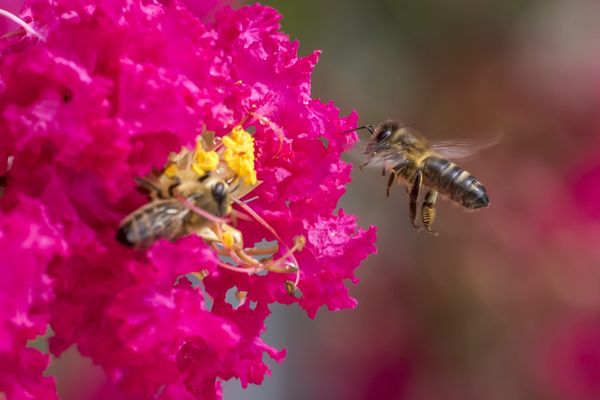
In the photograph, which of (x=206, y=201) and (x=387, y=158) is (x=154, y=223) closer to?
(x=206, y=201)

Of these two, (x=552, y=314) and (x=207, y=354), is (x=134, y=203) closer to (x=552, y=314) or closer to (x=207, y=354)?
(x=207, y=354)

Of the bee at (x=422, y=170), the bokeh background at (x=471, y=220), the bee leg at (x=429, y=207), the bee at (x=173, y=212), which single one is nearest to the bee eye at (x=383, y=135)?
the bee at (x=422, y=170)

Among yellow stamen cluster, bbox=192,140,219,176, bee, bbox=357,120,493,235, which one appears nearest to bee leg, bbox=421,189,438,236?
bee, bbox=357,120,493,235

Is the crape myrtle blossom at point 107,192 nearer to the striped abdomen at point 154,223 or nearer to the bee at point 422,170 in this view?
the striped abdomen at point 154,223

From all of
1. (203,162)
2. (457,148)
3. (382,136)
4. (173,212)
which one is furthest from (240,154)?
(457,148)

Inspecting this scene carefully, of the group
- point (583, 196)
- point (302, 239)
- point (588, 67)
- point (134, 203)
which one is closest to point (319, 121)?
point (302, 239)

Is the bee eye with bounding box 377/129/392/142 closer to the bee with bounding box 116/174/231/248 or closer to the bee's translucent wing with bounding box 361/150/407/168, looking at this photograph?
the bee's translucent wing with bounding box 361/150/407/168
